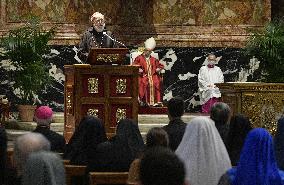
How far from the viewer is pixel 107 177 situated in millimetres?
6988

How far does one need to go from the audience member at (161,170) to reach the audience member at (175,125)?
405 cm

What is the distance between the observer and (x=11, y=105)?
16.8 meters

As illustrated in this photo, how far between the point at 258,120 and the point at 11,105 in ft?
21.9

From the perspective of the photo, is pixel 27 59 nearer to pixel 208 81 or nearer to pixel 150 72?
pixel 150 72

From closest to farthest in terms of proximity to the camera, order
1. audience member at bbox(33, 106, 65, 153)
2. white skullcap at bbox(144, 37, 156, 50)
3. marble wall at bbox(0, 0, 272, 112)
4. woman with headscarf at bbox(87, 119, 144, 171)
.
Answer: woman with headscarf at bbox(87, 119, 144, 171)
audience member at bbox(33, 106, 65, 153)
white skullcap at bbox(144, 37, 156, 50)
marble wall at bbox(0, 0, 272, 112)

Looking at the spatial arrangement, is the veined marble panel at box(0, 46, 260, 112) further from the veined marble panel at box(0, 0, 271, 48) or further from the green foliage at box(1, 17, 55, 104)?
the green foliage at box(1, 17, 55, 104)

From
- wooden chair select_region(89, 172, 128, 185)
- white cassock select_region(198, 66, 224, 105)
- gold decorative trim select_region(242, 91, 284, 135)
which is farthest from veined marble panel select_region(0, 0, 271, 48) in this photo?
wooden chair select_region(89, 172, 128, 185)

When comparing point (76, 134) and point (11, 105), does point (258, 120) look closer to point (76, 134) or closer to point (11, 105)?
point (76, 134)

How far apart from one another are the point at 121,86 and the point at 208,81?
227 inches

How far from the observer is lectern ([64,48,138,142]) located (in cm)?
1186

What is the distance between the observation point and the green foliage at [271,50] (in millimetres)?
15094

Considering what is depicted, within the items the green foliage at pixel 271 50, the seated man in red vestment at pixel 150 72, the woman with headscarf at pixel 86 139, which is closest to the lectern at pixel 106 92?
the woman with headscarf at pixel 86 139

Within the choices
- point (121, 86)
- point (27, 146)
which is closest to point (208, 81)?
point (121, 86)

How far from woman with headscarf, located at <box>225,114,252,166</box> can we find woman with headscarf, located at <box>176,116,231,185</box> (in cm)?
104
